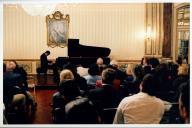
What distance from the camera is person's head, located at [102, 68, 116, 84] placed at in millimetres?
4746

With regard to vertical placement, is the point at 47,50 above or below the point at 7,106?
above

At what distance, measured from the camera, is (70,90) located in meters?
4.29

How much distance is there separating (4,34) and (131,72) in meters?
1.64

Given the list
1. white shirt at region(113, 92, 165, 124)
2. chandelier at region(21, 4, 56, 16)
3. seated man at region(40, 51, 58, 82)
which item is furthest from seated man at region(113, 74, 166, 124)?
seated man at region(40, 51, 58, 82)

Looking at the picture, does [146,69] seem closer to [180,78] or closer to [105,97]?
→ [180,78]

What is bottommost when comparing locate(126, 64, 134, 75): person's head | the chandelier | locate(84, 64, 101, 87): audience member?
locate(84, 64, 101, 87): audience member

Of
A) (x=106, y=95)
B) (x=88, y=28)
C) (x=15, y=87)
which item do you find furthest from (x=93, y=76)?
(x=88, y=28)

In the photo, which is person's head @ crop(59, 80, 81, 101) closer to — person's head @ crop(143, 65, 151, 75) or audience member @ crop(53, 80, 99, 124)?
audience member @ crop(53, 80, 99, 124)

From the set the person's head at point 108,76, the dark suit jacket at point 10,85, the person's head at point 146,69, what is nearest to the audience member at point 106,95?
the person's head at point 108,76

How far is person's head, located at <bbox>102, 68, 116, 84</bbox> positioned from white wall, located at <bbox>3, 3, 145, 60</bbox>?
19.7 inches

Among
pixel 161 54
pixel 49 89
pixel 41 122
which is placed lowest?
pixel 41 122

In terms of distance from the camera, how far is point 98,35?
7777 millimetres

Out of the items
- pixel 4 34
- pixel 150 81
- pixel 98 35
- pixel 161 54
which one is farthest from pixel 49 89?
pixel 98 35

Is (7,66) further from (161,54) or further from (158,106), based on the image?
(161,54)
